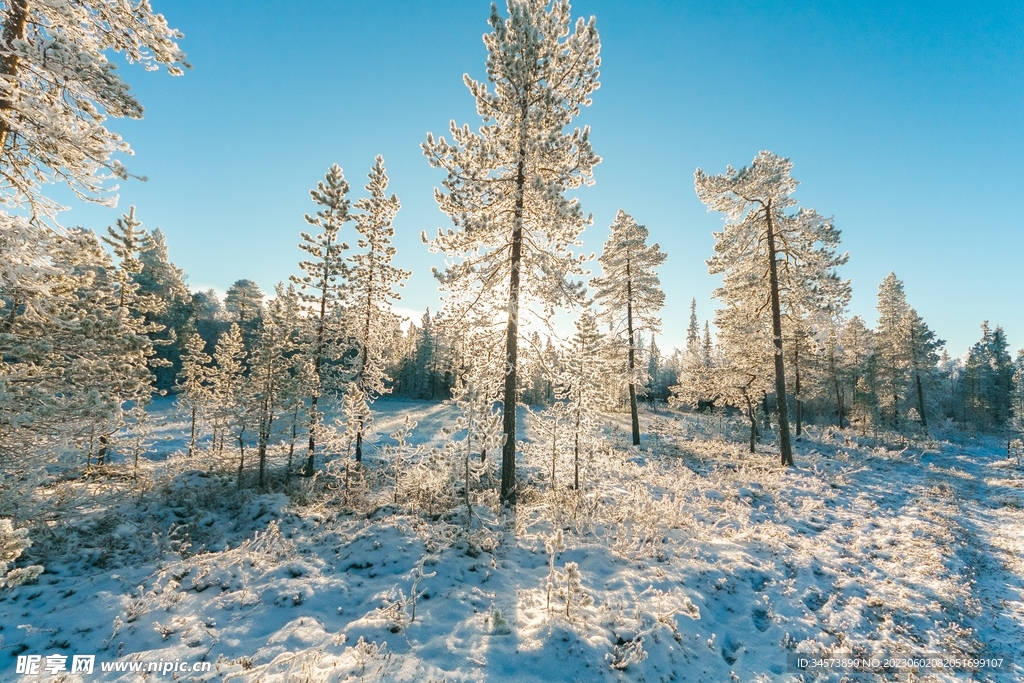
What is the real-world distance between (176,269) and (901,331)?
286 feet

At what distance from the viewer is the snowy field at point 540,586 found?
16.8ft

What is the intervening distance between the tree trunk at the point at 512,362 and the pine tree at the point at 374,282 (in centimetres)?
1073

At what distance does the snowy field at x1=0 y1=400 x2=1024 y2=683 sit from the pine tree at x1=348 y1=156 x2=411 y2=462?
802 centimetres

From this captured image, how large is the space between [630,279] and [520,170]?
588 inches

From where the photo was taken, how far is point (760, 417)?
33.8 metres

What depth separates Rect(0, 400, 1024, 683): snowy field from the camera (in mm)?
5105

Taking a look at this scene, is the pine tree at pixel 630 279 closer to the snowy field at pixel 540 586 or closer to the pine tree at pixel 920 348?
the snowy field at pixel 540 586

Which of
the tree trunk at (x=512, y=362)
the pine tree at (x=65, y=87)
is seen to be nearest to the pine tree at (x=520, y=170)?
the tree trunk at (x=512, y=362)

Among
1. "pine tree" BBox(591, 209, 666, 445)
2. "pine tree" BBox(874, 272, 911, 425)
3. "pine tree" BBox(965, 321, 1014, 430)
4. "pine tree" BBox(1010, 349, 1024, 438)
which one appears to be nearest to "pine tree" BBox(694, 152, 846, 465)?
"pine tree" BBox(591, 209, 666, 445)

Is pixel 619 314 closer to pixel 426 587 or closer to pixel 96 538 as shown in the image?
pixel 426 587

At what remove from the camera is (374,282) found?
20.5 m

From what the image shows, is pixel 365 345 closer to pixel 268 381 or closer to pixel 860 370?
pixel 268 381

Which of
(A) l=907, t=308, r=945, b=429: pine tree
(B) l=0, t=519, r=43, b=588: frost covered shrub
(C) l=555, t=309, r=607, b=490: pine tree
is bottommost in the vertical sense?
(B) l=0, t=519, r=43, b=588: frost covered shrub

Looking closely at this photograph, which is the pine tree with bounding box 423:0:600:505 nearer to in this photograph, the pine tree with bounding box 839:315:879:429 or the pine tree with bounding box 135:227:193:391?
the pine tree with bounding box 839:315:879:429
